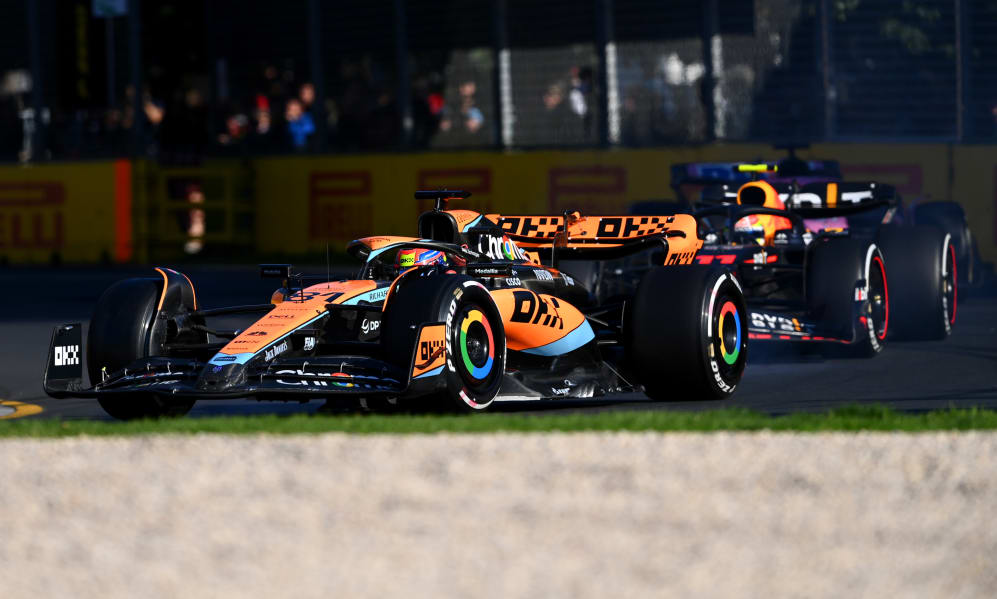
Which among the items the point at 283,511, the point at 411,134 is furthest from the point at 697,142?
the point at 283,511

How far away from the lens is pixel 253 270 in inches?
931

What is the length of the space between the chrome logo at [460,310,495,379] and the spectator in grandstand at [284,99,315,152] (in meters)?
16.6

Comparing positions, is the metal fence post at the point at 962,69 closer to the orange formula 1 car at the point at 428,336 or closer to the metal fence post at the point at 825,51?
the metal fence post at the point at 825,51

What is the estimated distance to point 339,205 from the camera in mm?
24406

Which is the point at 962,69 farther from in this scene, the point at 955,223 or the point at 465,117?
the point at 465,117

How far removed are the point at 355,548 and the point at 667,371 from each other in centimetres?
442

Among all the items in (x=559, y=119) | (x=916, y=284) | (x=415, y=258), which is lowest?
(x=916, y=284)

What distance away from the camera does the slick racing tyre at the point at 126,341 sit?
31.3 feet

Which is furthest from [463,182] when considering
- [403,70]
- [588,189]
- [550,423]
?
[550,423]

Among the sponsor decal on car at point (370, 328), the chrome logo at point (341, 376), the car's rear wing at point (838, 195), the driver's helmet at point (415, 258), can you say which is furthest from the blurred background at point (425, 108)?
the chrome logo at point (341, 376)

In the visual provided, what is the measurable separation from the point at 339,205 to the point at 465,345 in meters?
15.4

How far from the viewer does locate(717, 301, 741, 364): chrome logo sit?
1025 cm

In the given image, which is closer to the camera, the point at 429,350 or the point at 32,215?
the point at 429,350

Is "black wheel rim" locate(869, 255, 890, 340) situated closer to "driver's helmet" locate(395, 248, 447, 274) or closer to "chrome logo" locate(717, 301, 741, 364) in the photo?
"chrome logo" locate(717, 301, 741, 364)
